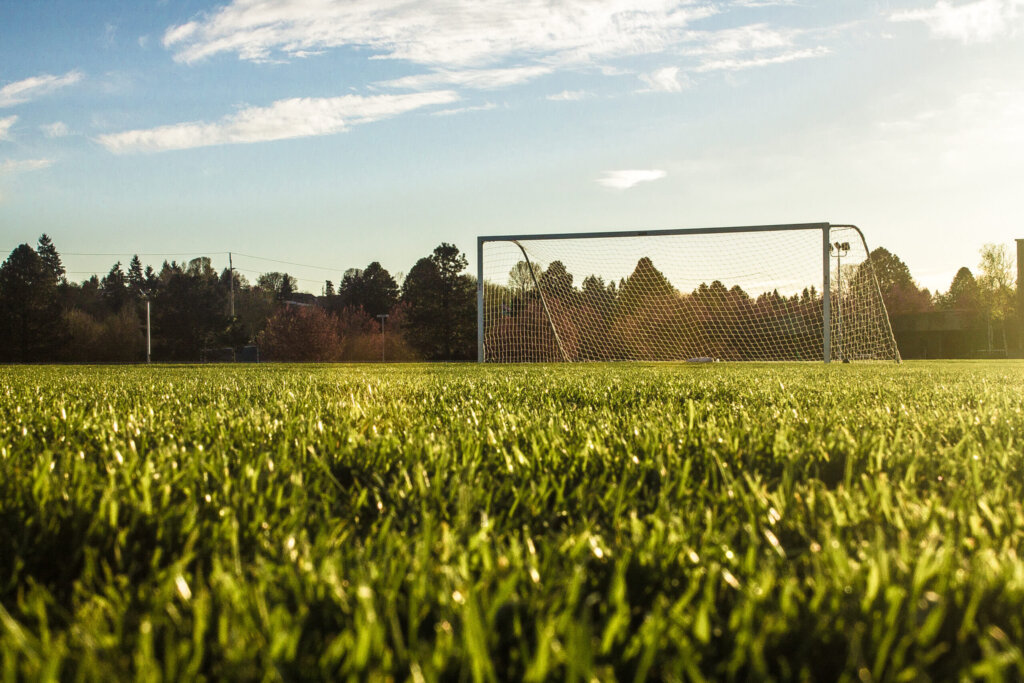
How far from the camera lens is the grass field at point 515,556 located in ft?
2.48

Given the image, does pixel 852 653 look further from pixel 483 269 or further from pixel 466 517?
pixel 483 269

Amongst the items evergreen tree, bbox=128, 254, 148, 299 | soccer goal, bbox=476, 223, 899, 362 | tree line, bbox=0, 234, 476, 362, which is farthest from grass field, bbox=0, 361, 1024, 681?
evergreen tree, bbox=128, 254, 148, 299

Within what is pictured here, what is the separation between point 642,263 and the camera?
57.5 feet

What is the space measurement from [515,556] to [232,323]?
61708 mm

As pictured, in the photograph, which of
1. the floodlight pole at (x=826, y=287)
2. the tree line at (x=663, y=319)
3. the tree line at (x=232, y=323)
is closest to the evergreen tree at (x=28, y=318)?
the tree line at (x=232, y=323)

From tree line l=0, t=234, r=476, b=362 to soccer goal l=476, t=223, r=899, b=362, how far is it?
67.8 feet

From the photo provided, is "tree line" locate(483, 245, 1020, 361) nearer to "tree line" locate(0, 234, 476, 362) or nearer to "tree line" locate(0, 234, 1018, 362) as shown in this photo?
"tree line" locate(0, 234, 1018, 362)

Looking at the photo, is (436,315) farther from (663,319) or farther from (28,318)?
(28,318)

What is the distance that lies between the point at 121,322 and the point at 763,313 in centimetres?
4732

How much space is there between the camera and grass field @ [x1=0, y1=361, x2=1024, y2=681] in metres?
0.76

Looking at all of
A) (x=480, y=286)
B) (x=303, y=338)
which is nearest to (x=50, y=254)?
(x=303, y=338)

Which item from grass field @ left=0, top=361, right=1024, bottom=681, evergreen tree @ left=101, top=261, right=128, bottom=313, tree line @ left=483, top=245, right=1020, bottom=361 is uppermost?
evergreen tree @ left=101, top=261, right=128, bottom=313

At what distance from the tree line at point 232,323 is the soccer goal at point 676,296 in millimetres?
20670

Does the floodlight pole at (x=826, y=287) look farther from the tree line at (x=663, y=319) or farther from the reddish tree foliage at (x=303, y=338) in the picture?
the reddish tree foliage at (x=303, y=338)
